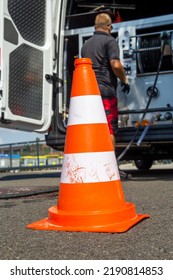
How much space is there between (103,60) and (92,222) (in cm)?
243

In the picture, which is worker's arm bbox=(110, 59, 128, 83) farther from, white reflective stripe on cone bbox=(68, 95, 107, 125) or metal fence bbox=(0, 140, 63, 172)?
metal fence bbox=(0, 140, 63, 172)

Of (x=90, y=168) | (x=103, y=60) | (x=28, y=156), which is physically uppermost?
(x=103, y=60)

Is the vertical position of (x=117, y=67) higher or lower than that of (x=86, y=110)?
higher

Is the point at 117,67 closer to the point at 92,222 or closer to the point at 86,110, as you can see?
the point at 86,110

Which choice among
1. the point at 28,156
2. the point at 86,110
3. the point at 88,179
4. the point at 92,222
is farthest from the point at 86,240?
the point at 28,156

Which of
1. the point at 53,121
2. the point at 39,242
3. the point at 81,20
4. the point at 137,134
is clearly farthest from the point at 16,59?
the point at 39,242

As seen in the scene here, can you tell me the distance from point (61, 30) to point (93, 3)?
5.42 feet

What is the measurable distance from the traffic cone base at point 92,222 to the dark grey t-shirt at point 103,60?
6.83 ft

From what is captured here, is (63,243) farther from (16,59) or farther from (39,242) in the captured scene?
(16,59)

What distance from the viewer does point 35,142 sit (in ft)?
44.9

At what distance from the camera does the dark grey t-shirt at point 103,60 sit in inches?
172

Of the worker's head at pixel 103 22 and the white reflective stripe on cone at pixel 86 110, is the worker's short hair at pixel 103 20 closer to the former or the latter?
the worker's head at pixel 103 22

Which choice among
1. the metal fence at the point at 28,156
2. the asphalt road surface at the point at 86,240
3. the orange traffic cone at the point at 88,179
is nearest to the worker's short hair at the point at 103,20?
the orange traffic cone at the point at 88,179

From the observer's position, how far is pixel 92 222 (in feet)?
7.84
